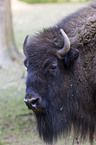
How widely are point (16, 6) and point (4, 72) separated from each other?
16.1m

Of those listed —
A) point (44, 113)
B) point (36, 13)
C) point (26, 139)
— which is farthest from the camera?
point (36, 13)

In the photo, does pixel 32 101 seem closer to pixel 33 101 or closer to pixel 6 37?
pixel 33 101

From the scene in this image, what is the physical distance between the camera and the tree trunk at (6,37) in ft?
Result: 36.6

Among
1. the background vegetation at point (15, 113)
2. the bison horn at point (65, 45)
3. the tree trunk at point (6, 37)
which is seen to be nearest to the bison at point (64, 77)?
the bison horn at point (65, 45)

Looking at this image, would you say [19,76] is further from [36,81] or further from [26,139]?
[36,81]

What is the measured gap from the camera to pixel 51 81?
4176 millimetres

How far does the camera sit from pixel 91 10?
182 inches

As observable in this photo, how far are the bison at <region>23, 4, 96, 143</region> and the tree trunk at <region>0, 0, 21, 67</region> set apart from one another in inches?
271

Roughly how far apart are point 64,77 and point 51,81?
0.25m

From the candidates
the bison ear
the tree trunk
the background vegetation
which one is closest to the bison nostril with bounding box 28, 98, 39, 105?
the bison ear

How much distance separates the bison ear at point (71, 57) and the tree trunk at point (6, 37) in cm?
736

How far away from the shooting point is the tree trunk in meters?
11.2

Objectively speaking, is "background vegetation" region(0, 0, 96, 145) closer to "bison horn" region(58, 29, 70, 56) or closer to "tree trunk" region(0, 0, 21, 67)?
"tree trunk" region(0, 0, 21, 67)

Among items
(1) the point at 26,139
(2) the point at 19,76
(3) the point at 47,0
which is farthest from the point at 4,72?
(3) the point at 47,0
